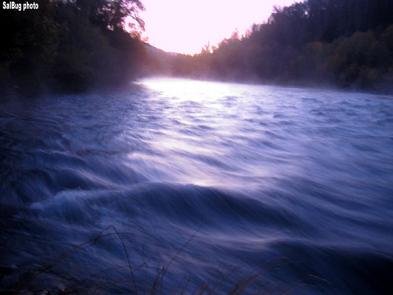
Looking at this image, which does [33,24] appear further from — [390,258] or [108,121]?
[390,258]

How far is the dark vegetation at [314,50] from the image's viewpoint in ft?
160

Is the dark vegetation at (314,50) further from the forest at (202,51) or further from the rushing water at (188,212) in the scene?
the rushing water at (188,212)

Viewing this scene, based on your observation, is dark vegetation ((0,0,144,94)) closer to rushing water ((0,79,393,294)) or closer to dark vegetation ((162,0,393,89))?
rushing water ((0,79,393,294))

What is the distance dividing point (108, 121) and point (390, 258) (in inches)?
400

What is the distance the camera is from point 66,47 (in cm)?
2375

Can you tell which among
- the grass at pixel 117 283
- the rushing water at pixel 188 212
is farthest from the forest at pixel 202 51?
the grass at pixel 117 283

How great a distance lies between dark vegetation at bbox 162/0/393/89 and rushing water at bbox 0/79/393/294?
38487mm

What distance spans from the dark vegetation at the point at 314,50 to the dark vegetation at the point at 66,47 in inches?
1052

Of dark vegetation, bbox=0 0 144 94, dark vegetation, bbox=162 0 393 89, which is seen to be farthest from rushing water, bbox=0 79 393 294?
dark vegetation, bbox=162 0 393 89

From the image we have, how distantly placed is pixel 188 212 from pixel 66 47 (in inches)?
831

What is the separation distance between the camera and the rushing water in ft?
11.5

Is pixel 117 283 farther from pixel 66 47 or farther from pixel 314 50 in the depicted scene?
pixel 314 50

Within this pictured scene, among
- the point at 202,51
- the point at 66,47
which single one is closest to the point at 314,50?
the point at 202,51

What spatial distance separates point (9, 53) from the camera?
14086 mm
